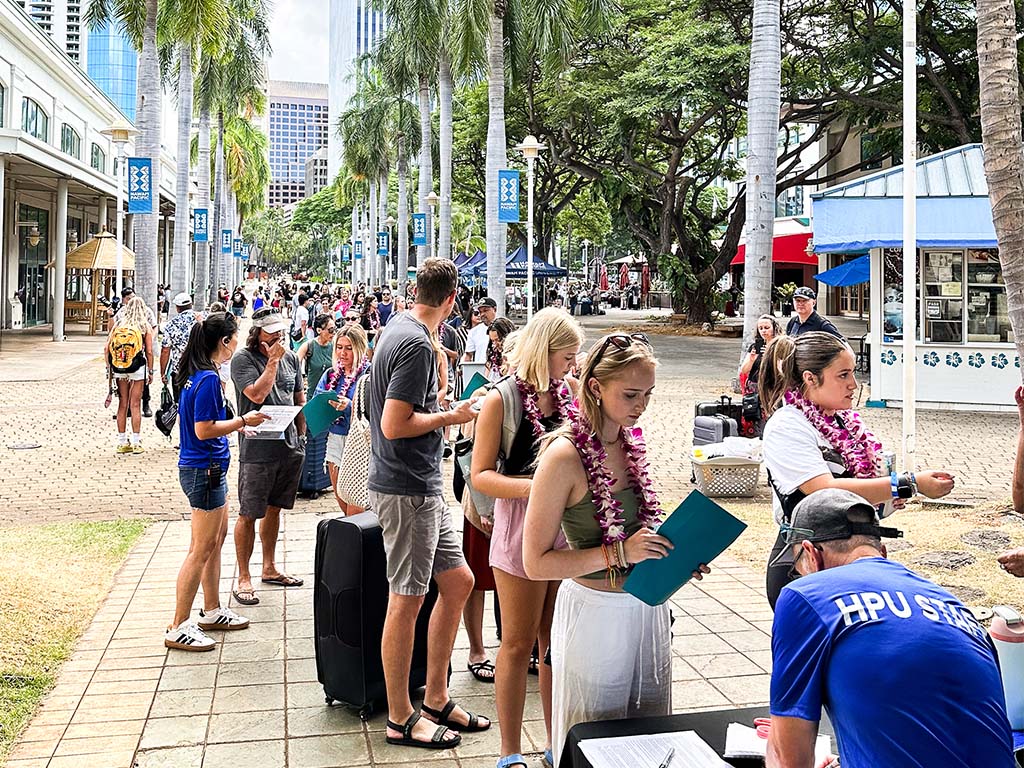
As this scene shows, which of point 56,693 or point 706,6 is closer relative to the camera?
point 56,693

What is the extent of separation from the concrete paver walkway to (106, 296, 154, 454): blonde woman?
5.48m

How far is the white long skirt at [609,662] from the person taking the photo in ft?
10.6

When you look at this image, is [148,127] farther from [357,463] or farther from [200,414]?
[200,414]

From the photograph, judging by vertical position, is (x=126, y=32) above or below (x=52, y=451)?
above

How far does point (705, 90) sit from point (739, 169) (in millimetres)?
13024

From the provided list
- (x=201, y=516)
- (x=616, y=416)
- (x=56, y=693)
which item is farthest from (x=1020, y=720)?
(x=56, y=693)

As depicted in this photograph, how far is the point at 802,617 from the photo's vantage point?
2.30 meters

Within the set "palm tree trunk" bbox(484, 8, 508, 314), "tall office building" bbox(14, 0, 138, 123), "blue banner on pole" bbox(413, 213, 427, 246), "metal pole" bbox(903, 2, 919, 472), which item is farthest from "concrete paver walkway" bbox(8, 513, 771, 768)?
"tall office building" bbox(14, 0, 138, 123)

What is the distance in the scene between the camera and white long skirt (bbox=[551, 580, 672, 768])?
323 cm

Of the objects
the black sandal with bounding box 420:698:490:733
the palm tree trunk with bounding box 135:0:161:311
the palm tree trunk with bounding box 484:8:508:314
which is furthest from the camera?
the palm tree trunk with bounding box 484:8:508:314

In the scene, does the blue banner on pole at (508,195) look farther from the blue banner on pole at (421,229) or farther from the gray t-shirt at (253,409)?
the gray t-shirt at (253,409)

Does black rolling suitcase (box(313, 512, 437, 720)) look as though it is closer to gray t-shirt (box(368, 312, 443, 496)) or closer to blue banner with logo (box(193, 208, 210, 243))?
gray t-shirt (box(368, 312, 443, 496))

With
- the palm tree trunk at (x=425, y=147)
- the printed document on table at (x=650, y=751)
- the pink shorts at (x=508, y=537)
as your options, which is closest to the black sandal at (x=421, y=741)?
the pink shorts at (x=508, y=537)

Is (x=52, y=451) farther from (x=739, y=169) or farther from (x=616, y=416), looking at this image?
(x=739, y=169)
